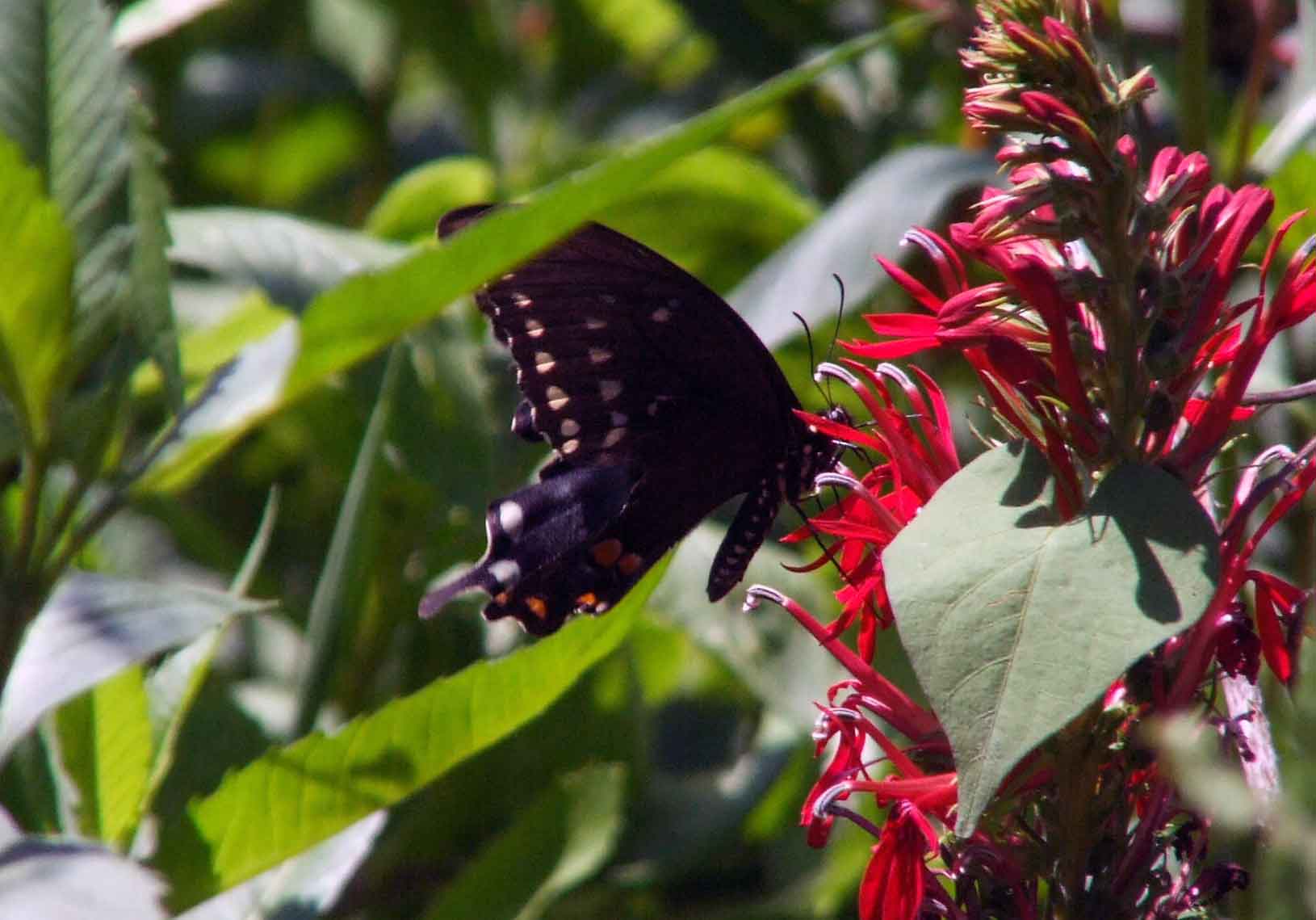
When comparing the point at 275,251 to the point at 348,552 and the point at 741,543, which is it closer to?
the point at 348,552

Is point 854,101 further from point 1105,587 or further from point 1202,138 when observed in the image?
point 1105,587

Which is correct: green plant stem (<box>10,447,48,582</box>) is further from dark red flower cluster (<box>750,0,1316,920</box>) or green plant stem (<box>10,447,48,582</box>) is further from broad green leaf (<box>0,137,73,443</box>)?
dark red flower cluster (<box>750,0,1316,920</box>)

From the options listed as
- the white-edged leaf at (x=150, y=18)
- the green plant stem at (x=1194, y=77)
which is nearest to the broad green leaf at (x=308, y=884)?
the white-edged leaf at (x=150, y=18)

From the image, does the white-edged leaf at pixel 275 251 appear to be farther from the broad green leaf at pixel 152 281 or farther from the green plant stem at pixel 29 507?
the green plant stem at pixel 29 507

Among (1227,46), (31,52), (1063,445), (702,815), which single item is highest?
(31,52)

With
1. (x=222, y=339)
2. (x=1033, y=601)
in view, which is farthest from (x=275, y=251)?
(x=1033, y=601)

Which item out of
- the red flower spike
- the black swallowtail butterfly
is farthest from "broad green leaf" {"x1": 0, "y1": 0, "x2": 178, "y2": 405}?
the red flower spike

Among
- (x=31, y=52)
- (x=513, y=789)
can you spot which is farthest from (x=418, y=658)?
(x=31, y=52)
